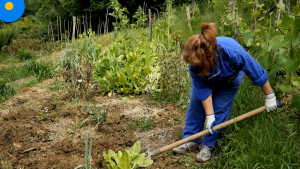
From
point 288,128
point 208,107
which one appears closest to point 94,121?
point 208,107

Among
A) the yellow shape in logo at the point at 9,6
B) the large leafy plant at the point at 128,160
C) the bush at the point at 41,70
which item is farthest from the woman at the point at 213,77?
the yellow shape in logo at the point at 9,6

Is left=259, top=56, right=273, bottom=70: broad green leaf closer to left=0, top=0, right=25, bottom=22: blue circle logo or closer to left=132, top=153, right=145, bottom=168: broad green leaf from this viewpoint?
left=132, top=153, right=145, bottom=168: broad green leaf

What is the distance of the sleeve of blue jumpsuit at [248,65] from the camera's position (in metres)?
2.21

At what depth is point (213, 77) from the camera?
91.8 inches

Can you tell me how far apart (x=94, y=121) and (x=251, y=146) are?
6.03ft

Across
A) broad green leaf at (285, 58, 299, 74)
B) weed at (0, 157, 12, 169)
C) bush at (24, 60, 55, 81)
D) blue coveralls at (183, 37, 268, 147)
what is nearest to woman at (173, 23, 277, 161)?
blue coveralls at (183, 37, 268, 147)

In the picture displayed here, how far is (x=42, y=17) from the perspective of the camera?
21.1m

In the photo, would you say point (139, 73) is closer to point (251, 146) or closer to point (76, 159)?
point (76, 159)

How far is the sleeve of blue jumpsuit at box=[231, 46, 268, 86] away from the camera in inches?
86.9

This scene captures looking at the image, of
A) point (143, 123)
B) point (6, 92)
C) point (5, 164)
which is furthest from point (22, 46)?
point (5, 164)

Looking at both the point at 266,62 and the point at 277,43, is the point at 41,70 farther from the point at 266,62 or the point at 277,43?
the point at 277,43

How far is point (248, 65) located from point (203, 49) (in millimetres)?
424

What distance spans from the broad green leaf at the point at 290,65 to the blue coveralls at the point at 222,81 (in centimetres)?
32

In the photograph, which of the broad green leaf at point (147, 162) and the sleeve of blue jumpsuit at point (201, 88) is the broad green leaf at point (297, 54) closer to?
the sleeve of blue jumpsuit at point (201, 88)
